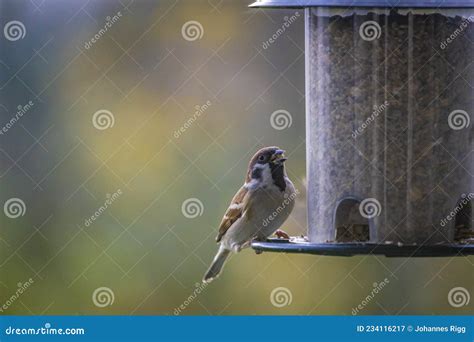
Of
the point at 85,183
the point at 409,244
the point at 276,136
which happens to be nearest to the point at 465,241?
the point at 409,244

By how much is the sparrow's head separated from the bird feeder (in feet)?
2.51

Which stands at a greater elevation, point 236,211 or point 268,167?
point 268,167

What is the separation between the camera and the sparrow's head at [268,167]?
10.0m

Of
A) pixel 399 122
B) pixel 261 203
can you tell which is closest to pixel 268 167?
pixel 261 203

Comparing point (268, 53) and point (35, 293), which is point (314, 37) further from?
point (35, 293)

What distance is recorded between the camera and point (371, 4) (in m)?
8.91

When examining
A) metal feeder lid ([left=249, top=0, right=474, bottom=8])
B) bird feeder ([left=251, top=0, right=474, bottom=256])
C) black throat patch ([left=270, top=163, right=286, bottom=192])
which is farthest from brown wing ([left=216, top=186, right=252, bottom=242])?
metal feeder lid ([left=249, top=0, right=474, bottom=8])

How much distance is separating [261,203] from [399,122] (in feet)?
4.90

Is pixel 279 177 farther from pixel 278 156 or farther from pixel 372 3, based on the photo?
pixel 372 3

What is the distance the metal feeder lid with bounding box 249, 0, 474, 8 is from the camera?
8914 mm

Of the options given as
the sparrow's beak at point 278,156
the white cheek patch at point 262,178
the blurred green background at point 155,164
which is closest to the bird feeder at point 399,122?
the sparrow's beak at point 278,156

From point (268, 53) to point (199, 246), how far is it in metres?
1.90

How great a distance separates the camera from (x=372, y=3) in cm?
891

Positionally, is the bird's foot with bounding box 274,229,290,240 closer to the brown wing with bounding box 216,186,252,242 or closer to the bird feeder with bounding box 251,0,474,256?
the bird feeder with bounding box 251,0,474,256
